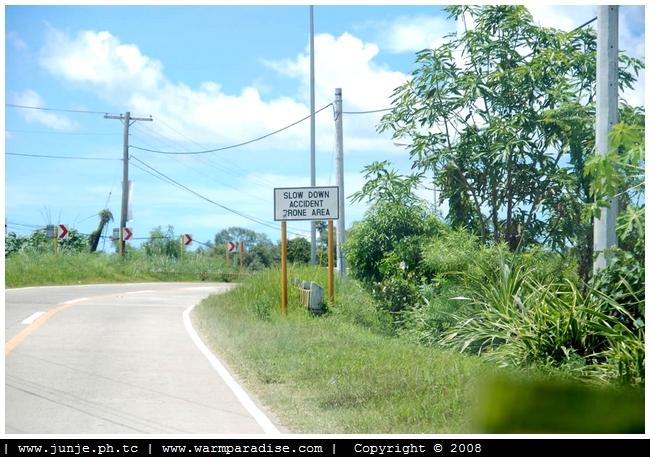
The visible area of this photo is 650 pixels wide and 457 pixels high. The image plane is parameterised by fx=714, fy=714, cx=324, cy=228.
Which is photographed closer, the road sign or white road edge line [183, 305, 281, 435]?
white road edge line [183, 305, 281, 435]

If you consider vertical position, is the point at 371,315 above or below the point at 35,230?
below

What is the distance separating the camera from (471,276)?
11.5 metres

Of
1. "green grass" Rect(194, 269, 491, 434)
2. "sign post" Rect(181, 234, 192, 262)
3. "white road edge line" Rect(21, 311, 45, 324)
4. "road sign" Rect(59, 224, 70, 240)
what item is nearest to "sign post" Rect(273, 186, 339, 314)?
"green grass" Rect(194, 269, 491, 434)

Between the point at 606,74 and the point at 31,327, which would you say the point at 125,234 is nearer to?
the point at 31,327

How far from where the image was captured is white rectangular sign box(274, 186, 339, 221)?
15.3m

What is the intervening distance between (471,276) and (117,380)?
5692mm

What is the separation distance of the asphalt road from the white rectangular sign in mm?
3210

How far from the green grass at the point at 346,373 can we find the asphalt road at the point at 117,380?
0.37 meters

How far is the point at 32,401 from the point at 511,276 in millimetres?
6718

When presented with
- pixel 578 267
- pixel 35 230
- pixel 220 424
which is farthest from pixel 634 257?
pixel 35 230

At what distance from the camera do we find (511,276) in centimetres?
1062

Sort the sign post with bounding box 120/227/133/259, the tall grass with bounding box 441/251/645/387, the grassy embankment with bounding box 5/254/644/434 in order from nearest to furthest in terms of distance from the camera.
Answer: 1. the grassy embankment with bounding box 5/254/644/434
2. the tall grass with bounding box 441/251/645/387
3. the sign post with bounding box 120/227/133/259
